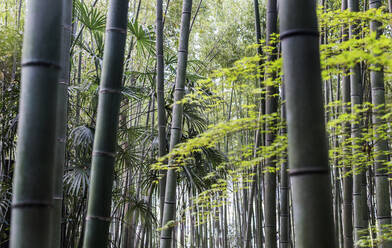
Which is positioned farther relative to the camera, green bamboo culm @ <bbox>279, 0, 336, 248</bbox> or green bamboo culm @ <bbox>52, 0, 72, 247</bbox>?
green bamboo culm @ <bbox>52, 0, 72, 247</bbox>

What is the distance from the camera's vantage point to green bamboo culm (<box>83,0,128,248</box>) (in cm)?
159

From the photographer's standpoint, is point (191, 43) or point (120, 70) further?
point (191, 43)

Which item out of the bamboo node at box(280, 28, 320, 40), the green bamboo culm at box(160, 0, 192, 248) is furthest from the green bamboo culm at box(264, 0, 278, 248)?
the bamboo node at box(280, 28, 320, 40)

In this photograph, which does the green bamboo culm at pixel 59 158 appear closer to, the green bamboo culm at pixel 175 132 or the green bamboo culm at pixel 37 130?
the green bamboo culm at pixel 37 130

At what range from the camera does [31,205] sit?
108cm

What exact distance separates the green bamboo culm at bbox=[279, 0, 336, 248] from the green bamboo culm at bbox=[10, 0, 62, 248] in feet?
2.15

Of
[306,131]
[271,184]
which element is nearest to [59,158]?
[306,131]

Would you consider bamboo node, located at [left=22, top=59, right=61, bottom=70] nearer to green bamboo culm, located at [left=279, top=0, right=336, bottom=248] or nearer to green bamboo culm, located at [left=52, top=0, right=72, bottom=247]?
green bamboo culm, located at [left=279, top=0, right=336, bottom=248]

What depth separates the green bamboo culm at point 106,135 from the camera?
1.59m

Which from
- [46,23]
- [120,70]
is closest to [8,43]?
[120,70]

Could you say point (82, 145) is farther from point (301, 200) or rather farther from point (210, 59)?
point (210, 59)

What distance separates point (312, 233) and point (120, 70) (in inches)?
40.3

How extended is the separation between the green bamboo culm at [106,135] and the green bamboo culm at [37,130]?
→ 0.48 m

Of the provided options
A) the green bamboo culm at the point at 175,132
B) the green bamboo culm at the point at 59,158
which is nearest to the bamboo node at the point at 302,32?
the green bamboo culm at the point at 59,158
